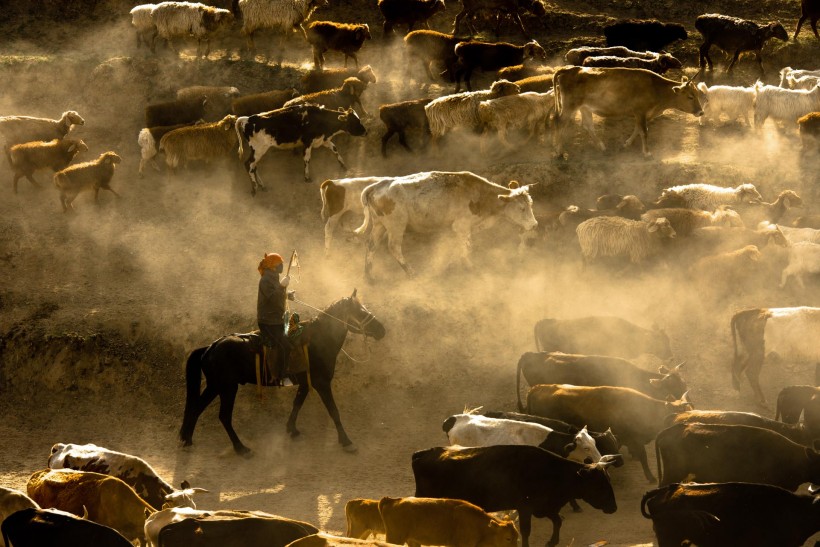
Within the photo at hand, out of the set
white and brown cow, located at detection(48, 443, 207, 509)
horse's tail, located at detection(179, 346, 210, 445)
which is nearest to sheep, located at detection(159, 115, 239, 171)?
horse's tail, located at detection(179, 346, 210, 445)

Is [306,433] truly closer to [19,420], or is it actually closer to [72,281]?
[19,420]

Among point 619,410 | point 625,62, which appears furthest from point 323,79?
point 619,410

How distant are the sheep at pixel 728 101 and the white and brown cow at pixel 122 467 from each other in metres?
12.6

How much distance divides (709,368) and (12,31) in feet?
60.1

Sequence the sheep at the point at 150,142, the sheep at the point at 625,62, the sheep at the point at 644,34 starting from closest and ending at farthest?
1. the sheep at the point at 150,142
2. the sheep at the point at 625,62
3. the sheep at the point at 644,34

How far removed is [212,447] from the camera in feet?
43.4

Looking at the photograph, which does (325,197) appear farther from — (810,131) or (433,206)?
(810,131)

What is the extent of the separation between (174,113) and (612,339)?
10.1 m

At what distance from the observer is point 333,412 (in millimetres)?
12984

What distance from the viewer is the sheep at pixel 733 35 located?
21.9m

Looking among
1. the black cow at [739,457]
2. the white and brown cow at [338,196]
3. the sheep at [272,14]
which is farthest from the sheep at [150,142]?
the black cow at [739,457]

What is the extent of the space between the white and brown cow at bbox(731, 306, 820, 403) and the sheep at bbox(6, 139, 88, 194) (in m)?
11.5

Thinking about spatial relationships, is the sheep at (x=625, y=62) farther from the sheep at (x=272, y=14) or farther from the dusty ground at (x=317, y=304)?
the sheep at (x=272, y=14)

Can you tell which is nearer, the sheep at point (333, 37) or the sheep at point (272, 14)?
the sheep at point (333, 37)
